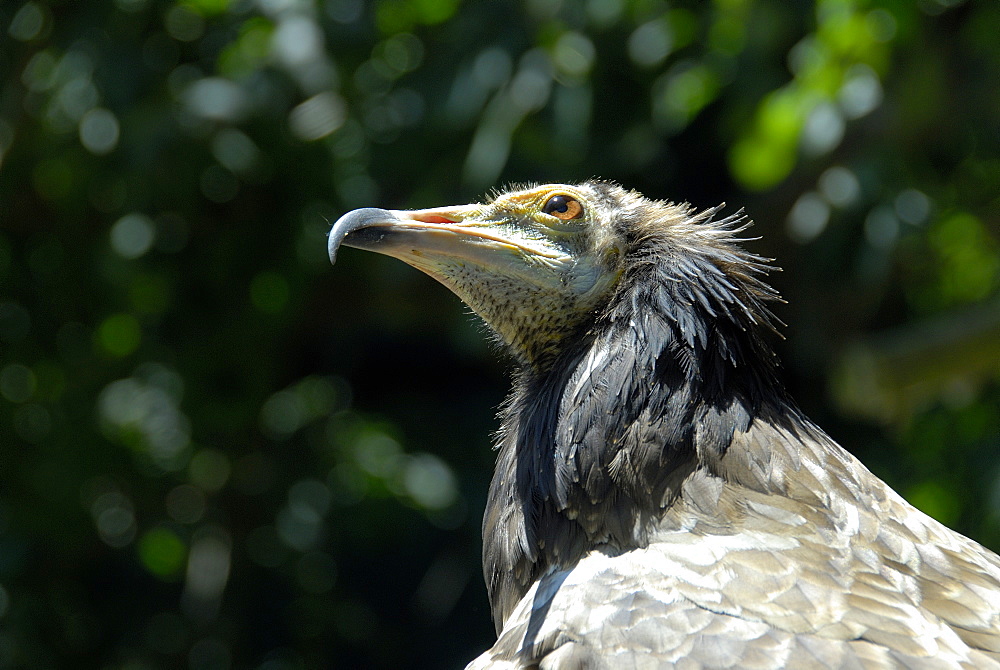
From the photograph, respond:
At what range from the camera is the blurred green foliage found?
Result: 4.88m

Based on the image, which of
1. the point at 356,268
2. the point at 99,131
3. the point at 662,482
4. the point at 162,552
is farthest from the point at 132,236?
the point at 662,482

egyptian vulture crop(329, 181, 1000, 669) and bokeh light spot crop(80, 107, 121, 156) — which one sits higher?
bokeh light spot crop(80, 107, 121, 156)

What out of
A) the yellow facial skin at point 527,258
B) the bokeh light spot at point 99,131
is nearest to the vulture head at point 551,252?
the yellow facial skin at point 527,258

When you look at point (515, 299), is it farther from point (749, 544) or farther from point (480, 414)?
point (480, 414)

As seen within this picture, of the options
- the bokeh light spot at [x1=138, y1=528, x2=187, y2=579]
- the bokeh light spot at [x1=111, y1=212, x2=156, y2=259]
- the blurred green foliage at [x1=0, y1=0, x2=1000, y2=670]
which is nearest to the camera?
the blurred green foliage at [x1=0, y1=0, x2=1000, y2=670]

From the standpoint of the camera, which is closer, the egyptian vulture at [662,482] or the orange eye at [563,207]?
the egyptian vulture at [662,482]

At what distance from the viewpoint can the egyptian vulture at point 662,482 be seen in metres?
2.32

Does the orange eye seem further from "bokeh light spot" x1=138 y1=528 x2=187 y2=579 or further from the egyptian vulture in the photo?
"bokeh light spot" x1=138 y1=528 x2=187 y2=579

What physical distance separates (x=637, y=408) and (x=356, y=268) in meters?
3.71

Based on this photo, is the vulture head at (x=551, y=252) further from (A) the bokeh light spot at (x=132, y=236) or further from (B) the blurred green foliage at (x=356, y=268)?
(A) the bokeh light spot at (x=132, y=236)

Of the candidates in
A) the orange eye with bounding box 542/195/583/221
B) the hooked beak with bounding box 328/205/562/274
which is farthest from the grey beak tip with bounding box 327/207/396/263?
the orange eye with bounding box 542/195/583/221

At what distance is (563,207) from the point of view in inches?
124

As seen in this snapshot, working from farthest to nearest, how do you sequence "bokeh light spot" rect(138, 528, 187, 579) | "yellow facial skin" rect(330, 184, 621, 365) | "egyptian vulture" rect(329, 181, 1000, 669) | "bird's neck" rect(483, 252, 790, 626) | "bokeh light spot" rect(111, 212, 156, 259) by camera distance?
"bokeh light spot" rect(138, 528, 187, 579) → "bokeh light spot" rect(111, 212, 156, 259) → "yellow facial skin" rect(330, 184, 621, 365) → "bird's neck" rect(483, 252, 790, 626) → "egyptian vulture" rect(329, 181, 1000, 669)

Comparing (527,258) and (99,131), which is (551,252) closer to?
(527,258)
